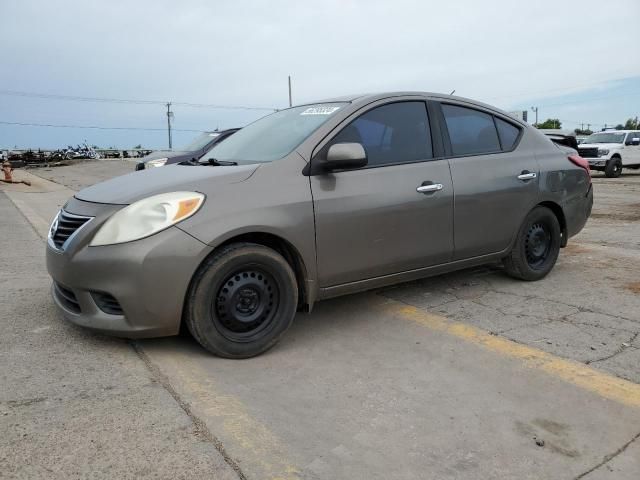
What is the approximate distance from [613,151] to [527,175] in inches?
703

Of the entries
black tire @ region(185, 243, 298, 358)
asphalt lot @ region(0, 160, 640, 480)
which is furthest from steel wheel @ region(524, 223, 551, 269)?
black tire @ region(185, 243, 298, 358)

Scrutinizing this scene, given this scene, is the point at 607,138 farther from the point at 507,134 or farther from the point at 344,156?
the point at 344,156

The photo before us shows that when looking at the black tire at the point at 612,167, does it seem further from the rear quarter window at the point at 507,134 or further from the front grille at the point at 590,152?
the rear quarter window at the point at 507,134

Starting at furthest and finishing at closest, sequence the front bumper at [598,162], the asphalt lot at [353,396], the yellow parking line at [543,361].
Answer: the front bumper at [598,162] < the yellow parking line at [543,361] < the asphalt lot at [353,396]

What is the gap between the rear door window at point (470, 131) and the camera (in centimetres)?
427

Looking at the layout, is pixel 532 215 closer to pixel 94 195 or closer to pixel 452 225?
pixel 452 225

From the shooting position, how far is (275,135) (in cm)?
397

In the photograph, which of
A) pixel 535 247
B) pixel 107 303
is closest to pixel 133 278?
pixel 107 303

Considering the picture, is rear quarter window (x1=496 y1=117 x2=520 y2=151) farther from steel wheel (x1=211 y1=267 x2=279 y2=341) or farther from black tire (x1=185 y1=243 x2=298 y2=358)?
steel wheel (x1=211 y1=267 x2=279 y2=341)

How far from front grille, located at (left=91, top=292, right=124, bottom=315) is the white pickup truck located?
20166 mm

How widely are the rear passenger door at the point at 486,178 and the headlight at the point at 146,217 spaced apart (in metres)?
2.05

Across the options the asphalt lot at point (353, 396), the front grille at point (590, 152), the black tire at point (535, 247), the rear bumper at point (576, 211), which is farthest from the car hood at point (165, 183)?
the front grille at point (590, 152)

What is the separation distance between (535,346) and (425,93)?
6.74 feet

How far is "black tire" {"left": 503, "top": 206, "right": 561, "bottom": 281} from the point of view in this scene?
4672 mm
